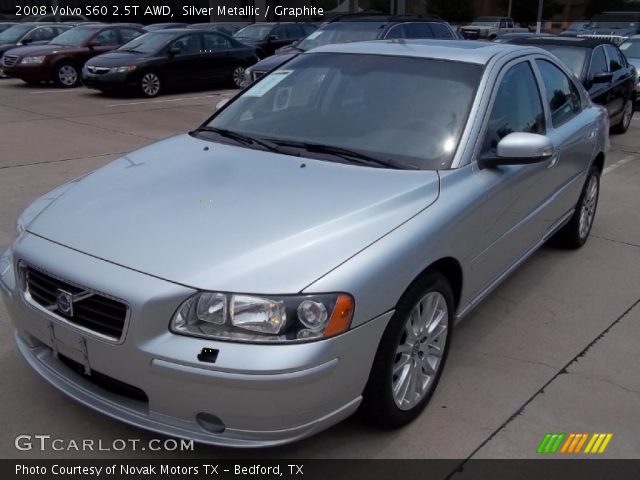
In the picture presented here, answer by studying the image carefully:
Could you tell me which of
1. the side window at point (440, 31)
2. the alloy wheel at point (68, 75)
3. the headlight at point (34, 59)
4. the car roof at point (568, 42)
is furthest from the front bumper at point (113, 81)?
the car roof at point (568, 42)

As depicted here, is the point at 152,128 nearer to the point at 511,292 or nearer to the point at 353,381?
the point at 511,292

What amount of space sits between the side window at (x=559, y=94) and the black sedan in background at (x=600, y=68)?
4290 mm

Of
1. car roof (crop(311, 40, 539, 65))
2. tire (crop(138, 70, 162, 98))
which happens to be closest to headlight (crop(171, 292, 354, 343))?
car roof (crop(311, 40, 539, 65))

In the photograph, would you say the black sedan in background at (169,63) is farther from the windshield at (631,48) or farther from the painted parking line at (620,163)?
the painted parking line at (620,163)

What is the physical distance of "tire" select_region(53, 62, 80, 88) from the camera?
15.3 m

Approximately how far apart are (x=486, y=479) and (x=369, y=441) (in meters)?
0.51

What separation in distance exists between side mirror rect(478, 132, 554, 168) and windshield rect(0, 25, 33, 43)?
18.8 metres

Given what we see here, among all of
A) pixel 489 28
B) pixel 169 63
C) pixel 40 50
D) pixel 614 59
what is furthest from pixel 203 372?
pixel 489 28

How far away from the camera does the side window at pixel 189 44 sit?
47.9ft

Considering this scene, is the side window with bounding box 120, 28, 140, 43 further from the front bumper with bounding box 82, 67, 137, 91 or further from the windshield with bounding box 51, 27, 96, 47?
the front bumper with bounding box 82, 67, 137, 91

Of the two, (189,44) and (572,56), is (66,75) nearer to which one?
(189,44)

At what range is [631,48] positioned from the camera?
14.3 m

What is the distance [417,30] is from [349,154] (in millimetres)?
9849

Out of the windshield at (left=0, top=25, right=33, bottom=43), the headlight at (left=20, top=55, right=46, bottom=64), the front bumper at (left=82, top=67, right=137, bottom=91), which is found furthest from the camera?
the windshield at (left=0, top=25, right=33, bottom=43)
